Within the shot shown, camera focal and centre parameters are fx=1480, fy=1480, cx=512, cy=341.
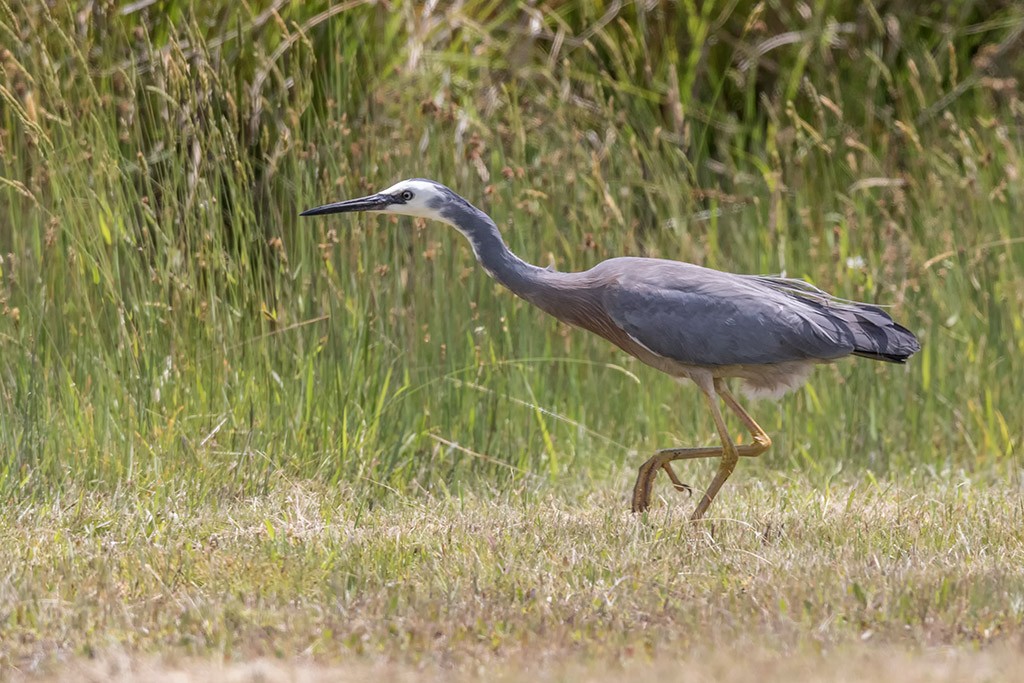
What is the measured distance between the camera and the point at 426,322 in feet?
21.3

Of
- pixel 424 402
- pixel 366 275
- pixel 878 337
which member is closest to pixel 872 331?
pixel 878 337

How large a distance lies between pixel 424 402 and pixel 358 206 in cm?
107

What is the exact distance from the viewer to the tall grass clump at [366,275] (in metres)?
5.86

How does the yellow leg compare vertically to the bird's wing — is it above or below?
below

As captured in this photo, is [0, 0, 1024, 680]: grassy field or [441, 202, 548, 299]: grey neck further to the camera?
[441, 202, 548, 299]: grey neck

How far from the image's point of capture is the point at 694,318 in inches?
213

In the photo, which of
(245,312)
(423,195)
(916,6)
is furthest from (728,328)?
(916,6)

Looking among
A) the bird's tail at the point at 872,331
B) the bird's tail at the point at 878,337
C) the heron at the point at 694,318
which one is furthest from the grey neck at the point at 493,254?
the bird's tail at the point at 878,337

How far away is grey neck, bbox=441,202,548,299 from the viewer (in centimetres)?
562

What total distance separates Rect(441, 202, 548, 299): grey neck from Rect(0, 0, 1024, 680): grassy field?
0.68 metres

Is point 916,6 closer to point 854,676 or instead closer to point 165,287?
point 165,287

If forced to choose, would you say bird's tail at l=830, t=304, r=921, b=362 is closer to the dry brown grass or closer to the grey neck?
the dry brown grass

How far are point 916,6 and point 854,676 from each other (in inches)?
295

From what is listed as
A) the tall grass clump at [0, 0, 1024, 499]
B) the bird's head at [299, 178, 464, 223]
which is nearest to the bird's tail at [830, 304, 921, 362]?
the tall grass clump at [0, 0, 1024, 499]
